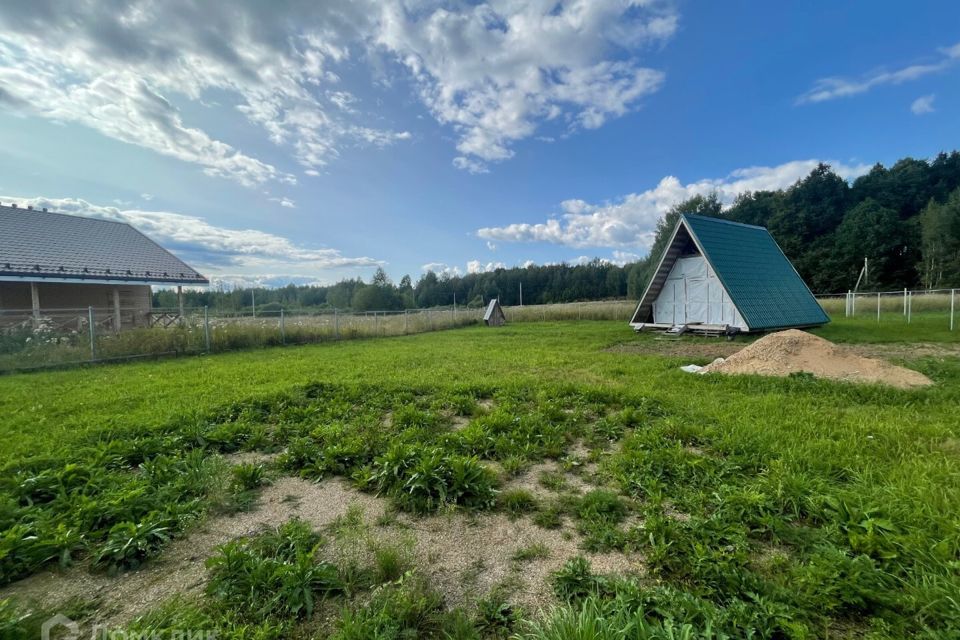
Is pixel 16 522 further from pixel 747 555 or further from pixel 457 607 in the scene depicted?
pixel 747 555

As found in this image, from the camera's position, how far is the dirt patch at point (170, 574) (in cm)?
200

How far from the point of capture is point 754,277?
14.5 meters

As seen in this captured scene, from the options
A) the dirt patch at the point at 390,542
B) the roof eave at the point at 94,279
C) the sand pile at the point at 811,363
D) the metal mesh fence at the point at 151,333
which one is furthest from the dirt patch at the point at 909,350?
the roof eave at the point at 94,279

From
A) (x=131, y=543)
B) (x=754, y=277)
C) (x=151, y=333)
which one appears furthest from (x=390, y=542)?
(x=754, y=277)

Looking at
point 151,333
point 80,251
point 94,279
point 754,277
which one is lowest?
point 151,333

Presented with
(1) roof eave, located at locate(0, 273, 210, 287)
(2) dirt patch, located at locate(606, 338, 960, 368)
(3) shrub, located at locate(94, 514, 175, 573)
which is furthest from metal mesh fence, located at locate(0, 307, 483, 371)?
(2) dirt patch, located at locate(606, 338, 960, 368)

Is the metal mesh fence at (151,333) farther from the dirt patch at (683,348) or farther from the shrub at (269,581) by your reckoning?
the shrub at (269,581)

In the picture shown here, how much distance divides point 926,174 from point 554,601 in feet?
230

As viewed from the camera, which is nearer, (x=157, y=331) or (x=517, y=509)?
(x=517, y=509)

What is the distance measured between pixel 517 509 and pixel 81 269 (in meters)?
19.5

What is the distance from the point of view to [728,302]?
1366 centimetres

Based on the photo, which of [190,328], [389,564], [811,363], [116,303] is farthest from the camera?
[116,303]

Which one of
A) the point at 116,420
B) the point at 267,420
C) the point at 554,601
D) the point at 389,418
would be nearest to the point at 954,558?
the point at 554,601

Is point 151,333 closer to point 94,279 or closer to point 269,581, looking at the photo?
point 94,279
